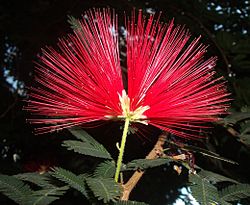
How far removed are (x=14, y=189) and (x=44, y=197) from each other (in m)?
0.12

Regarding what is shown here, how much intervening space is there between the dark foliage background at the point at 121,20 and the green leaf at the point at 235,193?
1.98 ft

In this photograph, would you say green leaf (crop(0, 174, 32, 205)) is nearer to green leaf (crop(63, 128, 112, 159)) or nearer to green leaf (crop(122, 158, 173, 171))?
green leaf (crop(63, 128, 112, 159))

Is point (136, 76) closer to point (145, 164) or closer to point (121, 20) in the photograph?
point (145, 164)

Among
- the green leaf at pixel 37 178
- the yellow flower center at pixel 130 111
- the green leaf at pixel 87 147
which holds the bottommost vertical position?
the green leaf at pixel 37 178

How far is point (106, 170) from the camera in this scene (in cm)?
119

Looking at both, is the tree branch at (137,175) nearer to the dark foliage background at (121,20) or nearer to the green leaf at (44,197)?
the green leaf at (44,197)

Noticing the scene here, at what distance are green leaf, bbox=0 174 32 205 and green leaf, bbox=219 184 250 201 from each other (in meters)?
0.66

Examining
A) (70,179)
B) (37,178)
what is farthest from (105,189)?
(37,178)

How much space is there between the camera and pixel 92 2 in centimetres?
299

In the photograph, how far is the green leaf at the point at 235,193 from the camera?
1216mm

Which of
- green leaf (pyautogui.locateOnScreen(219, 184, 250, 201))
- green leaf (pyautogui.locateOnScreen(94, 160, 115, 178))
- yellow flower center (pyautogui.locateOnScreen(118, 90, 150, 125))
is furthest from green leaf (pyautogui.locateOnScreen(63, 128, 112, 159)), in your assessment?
green leaf (pyautogui.locateOnScreen(219, 184, 250, 201))

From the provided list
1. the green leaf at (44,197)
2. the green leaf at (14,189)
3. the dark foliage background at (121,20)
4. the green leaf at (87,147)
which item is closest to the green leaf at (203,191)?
the green leaf at (87,147)

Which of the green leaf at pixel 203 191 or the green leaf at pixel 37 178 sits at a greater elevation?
the green leaf at pixel 37 178

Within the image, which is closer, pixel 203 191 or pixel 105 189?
pixel 105 189
